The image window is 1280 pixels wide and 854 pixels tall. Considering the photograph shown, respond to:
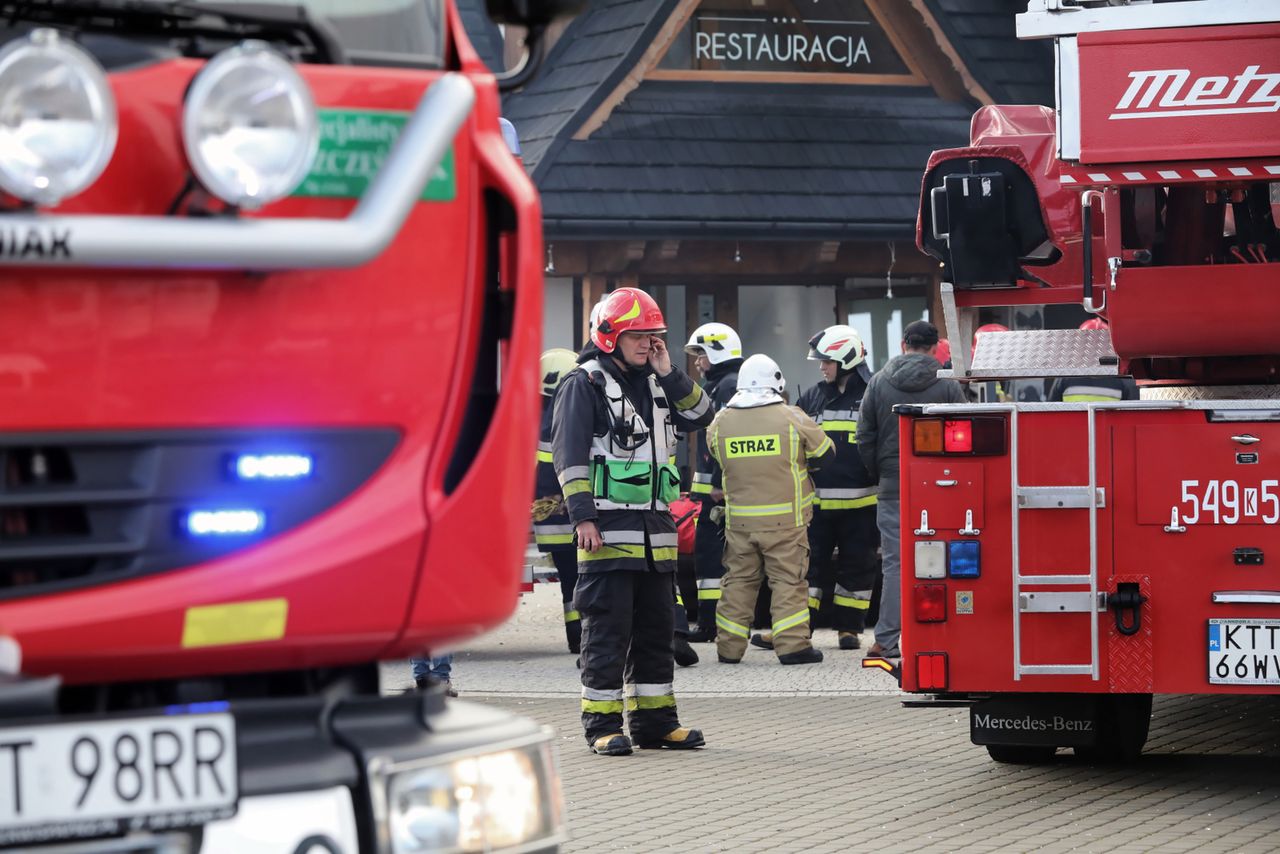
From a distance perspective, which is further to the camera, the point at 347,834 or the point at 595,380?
the point at 595,380

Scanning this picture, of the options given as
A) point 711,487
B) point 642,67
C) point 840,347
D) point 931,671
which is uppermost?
point 642,67

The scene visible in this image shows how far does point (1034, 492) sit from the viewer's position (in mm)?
8383

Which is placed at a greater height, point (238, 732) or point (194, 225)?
point (194, 225)

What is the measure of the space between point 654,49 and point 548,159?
74.6 inches

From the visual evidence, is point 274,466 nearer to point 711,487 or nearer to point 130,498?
point 130,498

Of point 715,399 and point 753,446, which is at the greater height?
point 715,399

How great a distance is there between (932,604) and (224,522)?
217 inches

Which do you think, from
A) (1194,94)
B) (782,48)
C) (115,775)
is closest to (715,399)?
(1194,94)

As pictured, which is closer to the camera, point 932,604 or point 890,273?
point 932,604

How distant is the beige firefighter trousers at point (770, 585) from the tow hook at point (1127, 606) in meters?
5.10

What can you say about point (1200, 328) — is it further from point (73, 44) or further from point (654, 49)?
point (654, 49)

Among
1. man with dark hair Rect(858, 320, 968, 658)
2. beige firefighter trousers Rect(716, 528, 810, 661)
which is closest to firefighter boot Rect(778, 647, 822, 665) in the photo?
beige firefighter trousers Rect(716, 528, 810, 661)

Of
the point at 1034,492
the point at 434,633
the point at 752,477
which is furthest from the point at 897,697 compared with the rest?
the point at 434,633

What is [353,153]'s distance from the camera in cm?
340
